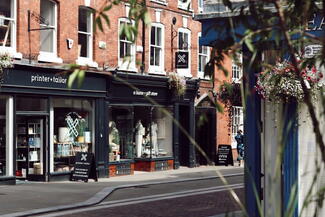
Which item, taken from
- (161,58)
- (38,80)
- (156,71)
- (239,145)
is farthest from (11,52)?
(239,145)

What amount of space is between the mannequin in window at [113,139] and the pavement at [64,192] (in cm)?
121

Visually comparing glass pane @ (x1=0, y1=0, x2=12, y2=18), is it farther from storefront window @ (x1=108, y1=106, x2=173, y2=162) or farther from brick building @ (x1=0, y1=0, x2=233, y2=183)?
storefront window @ (x1=108, y1=106, x2=173, y2=162)

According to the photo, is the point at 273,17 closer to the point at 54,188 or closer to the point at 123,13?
the point at 54,188

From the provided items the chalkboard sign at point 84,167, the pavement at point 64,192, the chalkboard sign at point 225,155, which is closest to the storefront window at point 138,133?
the pavement at point 64,192

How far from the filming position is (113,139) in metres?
25.1

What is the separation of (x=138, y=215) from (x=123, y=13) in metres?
13.6

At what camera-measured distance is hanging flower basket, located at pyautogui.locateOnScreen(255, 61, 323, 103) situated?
24.4 ft

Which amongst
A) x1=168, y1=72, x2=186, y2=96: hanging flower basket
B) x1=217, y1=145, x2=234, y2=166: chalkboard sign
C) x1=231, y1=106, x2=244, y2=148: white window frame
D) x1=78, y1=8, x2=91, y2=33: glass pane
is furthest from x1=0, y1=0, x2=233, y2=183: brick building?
x1=231, y1=106, x2=244, y2=148: white window frame

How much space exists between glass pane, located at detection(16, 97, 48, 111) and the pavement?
93.8 inches

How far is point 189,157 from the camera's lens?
3009 cm

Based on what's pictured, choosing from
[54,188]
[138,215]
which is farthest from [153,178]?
[138,215]

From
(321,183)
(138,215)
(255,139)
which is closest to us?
(321,183)

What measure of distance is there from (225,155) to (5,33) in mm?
13803

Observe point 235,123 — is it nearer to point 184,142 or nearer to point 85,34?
point 184,142
